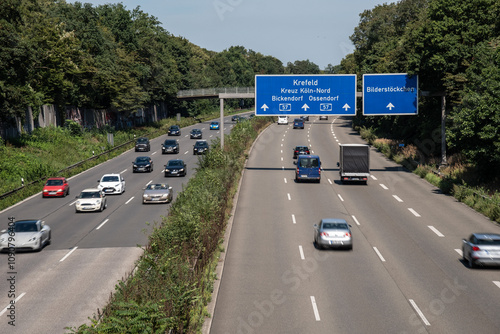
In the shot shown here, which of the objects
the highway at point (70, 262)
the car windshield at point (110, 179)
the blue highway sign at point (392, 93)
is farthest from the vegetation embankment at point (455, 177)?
the car windshield at point (110, 179)

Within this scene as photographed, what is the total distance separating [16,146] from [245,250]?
3664cm

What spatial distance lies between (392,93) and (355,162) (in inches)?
240

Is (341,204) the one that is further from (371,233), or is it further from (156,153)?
(156,153)

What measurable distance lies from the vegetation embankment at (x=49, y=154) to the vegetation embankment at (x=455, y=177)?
103 ft

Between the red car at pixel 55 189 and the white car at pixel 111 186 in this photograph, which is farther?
the white car at pixel 111 186

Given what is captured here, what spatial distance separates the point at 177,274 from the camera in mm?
15914

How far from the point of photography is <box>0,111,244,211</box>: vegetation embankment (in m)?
45.8

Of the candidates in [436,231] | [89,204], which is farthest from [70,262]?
[436,231]

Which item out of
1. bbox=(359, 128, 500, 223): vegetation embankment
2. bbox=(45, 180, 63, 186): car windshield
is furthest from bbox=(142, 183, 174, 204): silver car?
bbox=(359, 128, 500, 223): vegetation embankment

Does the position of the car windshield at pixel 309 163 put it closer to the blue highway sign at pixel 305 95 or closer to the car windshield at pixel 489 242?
the blue highway sign at pixel 305 95

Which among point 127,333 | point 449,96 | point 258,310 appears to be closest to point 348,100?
point 449,96

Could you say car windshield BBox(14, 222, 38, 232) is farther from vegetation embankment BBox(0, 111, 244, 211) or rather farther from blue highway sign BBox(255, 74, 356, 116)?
blue highway sign BBox(255, 74, 356, 116)

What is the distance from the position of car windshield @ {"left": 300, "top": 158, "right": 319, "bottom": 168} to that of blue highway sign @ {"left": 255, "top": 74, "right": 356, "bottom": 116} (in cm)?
391

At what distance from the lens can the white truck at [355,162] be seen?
44.5 m
